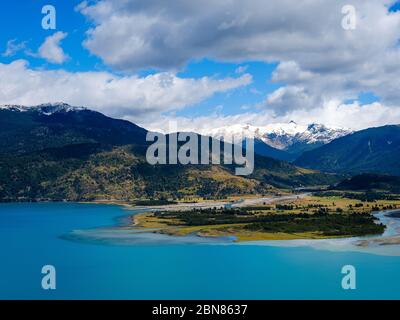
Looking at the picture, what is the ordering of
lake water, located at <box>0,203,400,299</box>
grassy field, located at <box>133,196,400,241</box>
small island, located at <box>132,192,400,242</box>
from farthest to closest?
1. grassy field, located at <box>133,196,400,241</box>
2. small island, located at <box>132,192,400,242</box>
3. lake water, located at <box>0,203,400,299</box>

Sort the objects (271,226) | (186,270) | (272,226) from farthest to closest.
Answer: (272,226)
(271,226)
(186,270)

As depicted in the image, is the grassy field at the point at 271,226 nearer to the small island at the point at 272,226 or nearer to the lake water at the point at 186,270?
the small island at the point at 272,226

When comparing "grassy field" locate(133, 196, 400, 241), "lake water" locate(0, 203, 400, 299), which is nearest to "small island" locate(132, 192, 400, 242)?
"grassy field" locate(133, 196, 400, 241)

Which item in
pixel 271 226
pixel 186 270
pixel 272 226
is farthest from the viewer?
pixel 272 226

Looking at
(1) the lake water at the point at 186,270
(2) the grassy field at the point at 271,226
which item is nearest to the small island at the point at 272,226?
(2) the grassy field at the point at 271,226

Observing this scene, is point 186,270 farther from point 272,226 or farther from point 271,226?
point 272,226

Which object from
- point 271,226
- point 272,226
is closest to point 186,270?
point 271,226

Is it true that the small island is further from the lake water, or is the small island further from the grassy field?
the lake water
